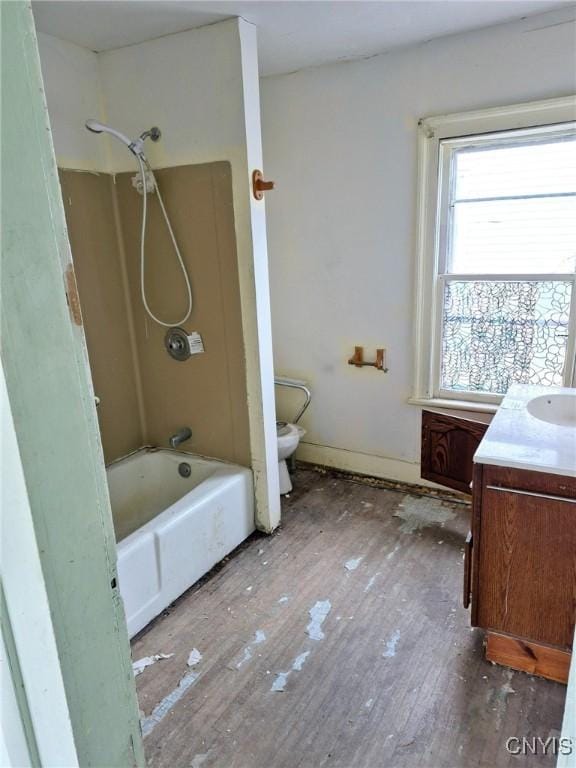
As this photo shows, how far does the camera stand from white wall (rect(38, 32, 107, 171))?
2.17 metres

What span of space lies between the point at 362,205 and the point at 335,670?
224 cm

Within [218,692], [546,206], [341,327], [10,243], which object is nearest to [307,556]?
[218,692]

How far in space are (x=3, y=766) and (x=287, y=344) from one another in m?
2.86

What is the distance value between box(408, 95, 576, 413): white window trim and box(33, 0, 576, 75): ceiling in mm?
366

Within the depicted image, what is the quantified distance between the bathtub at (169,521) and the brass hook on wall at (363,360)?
3.21 ft

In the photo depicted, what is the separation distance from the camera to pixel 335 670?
1.77 m

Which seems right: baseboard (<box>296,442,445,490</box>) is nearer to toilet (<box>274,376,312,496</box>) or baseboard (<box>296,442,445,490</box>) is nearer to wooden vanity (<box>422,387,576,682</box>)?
toilet (<box>274,376,312,496</box>)

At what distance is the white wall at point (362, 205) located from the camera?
2316mm

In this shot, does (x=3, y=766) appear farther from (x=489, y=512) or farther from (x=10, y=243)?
(x=489, y=512)

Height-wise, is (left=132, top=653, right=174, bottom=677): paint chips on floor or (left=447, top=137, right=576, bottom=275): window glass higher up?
(left=447, top=137, right=576, bottom=275): window glass

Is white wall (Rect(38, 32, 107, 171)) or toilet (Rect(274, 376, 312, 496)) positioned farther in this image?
toilet (Rect(274, 376, 312, 496))

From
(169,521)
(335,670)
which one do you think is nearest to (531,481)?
(335,670)

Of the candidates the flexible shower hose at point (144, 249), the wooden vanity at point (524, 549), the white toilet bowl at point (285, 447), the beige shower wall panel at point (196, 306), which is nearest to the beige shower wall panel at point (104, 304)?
the beige shower wall panel at point (196, 306)

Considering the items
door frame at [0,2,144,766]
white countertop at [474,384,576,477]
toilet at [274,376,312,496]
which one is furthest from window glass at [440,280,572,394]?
door frame at [0,2,144,766]
